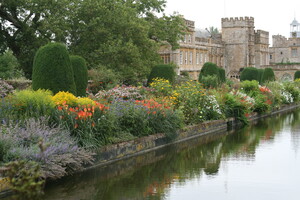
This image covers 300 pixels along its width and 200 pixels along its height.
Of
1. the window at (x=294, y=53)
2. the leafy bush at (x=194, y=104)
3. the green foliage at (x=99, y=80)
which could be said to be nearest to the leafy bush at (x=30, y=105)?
the leafy bush at (x=194, y=104)

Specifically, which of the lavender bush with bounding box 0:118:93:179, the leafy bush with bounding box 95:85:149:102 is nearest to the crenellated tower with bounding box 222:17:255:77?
the leafy bush with bounding box 95:85:149:102

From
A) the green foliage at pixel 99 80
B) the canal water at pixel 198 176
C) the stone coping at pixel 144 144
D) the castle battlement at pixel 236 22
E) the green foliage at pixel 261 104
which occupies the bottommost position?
the canal water at pixel 198 176

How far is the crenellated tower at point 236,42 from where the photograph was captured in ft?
231

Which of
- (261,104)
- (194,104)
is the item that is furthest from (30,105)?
(261,104)

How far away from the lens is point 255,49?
78625 mm

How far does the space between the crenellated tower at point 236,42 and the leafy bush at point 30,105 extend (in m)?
62.0

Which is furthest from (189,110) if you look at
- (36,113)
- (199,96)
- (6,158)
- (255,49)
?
(255,49)

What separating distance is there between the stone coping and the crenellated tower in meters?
54.4

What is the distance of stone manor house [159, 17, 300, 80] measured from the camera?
56875 mm

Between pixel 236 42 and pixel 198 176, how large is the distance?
6427cm

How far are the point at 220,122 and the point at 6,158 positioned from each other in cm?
1033

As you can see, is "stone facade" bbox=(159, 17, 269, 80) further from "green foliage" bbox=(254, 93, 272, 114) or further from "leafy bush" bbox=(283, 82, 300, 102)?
"green foliage" bbox=(254, 93, 272, 114)

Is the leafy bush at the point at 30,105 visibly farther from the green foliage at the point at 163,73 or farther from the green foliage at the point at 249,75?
the green foliage at the point at 249,75

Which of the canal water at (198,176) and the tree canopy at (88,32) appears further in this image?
the tree canopy at (88,32)
